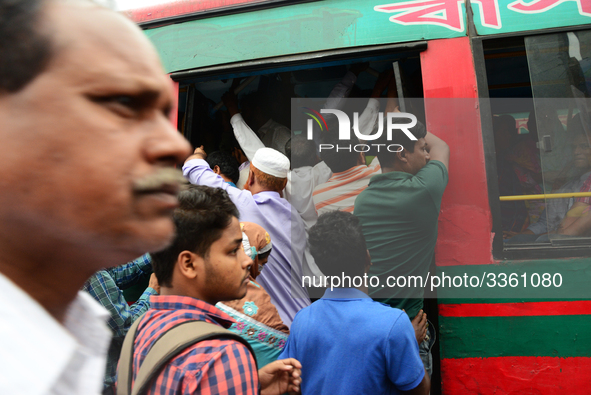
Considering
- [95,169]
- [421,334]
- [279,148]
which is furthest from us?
[279,148]

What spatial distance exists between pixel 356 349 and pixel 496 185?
1375 mm

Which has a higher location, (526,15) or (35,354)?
(526,15)

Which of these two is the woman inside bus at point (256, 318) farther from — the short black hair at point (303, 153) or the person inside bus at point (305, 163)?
the short black hair at point (303, 153)

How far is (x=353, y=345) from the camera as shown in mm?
1486

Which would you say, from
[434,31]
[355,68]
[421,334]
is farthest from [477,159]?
[355,68]

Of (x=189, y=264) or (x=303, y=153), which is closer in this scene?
(x=189, y=264)

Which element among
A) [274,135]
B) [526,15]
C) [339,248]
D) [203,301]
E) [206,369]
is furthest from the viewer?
[274,135]

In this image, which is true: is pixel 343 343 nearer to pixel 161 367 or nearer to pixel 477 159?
pixel 161 367

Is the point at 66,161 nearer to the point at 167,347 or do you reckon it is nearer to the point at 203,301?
the point at 167,347

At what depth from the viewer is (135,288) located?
275cm

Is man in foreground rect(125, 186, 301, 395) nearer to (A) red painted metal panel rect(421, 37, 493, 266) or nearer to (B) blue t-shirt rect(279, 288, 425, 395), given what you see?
(B) blue t-shirt rect(279, 288, 425, 395)

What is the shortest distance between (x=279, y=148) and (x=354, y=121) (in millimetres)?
871

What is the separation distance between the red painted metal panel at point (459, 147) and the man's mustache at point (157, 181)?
213cm

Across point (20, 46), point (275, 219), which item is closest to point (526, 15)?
point (275, 219)
